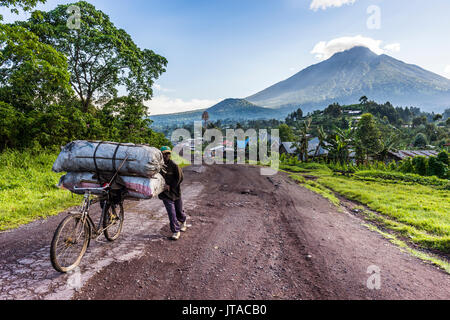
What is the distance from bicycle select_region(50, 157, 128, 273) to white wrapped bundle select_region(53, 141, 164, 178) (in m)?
0.18

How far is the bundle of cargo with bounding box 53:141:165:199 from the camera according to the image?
4.01m

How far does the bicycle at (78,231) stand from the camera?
10.5 ft

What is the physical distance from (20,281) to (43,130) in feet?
36.8

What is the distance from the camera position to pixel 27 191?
7.28 m

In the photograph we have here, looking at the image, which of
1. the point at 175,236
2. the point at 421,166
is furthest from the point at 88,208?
the point at 421,166

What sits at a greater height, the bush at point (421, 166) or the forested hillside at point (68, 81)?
the forested hillside at point (68, 81)

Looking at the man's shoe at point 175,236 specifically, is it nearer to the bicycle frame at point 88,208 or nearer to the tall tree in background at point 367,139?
the bicycle frame at point 88,208

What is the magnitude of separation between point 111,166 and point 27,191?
5655 mm

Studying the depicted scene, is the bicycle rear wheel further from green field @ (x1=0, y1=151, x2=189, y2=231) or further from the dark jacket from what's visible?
green field @ (x1=0, y1=151, x2=189, y2=231)

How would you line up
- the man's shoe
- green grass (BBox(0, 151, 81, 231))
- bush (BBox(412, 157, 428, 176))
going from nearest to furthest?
the man's shoe
green grass (BBox(0, 151, 81, 231))
bush (BBox(412, 157, 428, 176))

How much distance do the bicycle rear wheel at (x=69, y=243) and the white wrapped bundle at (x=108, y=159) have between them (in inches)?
38.6

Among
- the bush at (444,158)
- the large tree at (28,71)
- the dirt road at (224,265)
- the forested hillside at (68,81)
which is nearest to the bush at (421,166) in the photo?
the bush at (444,158)

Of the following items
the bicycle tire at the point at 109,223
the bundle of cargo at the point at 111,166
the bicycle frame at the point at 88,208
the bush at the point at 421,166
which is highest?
the bundle of cargo at the point at 111,166

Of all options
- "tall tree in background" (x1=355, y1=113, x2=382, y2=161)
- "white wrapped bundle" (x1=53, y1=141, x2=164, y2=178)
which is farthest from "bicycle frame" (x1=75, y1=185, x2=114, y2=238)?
"tall tree in background" (x1=355, y1=113, x2=382, y2=161)
